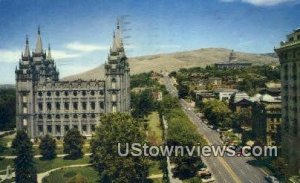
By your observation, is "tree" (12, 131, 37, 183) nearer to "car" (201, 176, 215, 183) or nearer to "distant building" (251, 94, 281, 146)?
"car" (201, 176, 215, 183)

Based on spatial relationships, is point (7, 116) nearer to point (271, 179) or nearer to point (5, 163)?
point (5, 163)

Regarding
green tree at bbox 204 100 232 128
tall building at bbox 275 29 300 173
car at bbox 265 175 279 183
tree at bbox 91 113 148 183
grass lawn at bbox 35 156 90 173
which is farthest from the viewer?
green tree at bbox 204 100 232 128

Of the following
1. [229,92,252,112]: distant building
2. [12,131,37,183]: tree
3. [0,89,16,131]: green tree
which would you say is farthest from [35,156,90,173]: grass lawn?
[229,92,252,112]: distant building

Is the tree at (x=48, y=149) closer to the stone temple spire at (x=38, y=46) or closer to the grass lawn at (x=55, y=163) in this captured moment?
the grass lawn at (x=55, y=163)

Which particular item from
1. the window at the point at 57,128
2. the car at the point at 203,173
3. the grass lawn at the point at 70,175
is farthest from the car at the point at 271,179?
the window at the point at 57,128

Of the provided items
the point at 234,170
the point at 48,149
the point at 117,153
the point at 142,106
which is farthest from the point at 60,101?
the point at 234,170

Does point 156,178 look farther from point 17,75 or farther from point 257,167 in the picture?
point 17,75
